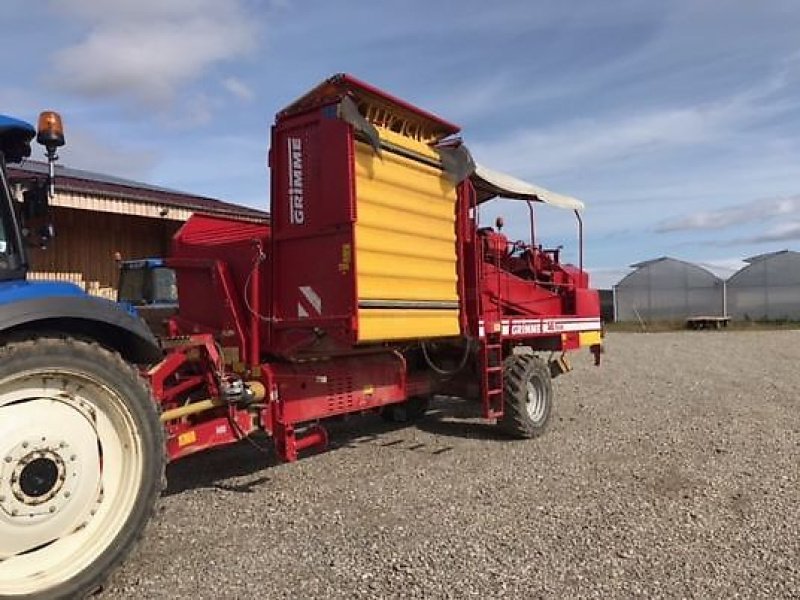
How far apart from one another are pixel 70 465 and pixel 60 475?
0.21 ft

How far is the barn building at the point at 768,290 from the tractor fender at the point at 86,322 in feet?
127

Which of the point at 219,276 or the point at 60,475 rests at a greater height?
the point at 219,276

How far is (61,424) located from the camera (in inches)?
151

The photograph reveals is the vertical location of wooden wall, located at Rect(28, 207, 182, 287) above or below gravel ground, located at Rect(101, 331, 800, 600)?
above

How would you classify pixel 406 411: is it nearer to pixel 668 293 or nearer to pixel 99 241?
pixel 99 241

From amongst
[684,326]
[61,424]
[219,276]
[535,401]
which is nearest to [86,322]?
[61,424]

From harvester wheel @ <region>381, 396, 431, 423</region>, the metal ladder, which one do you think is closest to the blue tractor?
the metal ladder

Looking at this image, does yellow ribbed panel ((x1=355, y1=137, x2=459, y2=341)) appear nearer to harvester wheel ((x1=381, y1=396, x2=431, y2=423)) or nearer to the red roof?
harvester wheel ((x1=381, y1=396, x2=431, y2=423))

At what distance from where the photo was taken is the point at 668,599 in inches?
158

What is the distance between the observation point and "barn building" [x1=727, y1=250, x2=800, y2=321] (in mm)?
→ 38031

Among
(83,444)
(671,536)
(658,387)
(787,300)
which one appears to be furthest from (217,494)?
(787,300)

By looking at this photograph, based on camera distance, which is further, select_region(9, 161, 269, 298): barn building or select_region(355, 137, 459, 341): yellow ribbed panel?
select_region(9, 161, 269, 298): barn building

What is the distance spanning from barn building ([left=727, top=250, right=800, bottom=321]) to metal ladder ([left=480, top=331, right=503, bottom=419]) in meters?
33.9

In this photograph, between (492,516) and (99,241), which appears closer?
(492,516)
